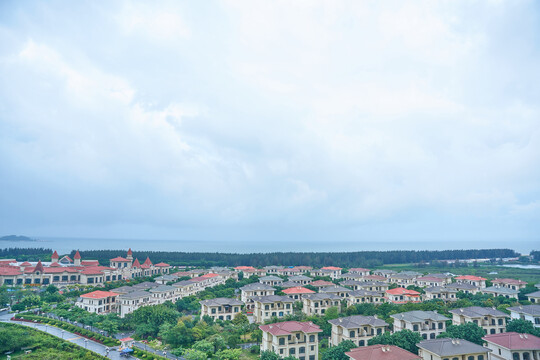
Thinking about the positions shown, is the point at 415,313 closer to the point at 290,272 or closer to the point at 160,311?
the point at 160,311

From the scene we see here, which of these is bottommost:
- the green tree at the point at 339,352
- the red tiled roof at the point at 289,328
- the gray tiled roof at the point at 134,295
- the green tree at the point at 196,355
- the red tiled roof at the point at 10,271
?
the green tree at the point at 196,355

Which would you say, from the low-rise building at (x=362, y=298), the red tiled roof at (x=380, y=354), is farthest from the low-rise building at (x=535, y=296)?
the red tiled roof at (x=380, y=354)

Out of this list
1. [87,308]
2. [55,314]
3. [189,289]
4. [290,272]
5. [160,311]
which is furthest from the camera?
[290,272]

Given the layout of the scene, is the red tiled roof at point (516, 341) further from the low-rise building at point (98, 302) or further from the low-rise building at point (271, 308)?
the low-rise building at point (98, 302)

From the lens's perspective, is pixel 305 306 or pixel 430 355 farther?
pixel 305 306

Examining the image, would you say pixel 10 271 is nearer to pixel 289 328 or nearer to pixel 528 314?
pixel 289 328

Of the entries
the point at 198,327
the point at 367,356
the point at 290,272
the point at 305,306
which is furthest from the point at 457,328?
the point at 290,272

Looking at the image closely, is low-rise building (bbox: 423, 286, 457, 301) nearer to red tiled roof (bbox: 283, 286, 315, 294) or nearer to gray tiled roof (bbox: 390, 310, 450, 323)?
red tiled roof (bbox: 283, 286, 315, 294)
